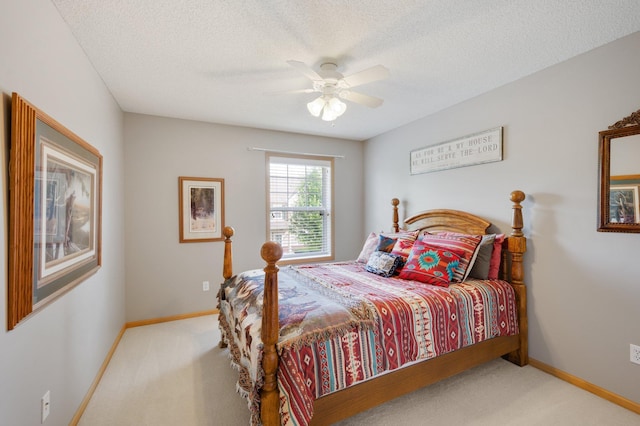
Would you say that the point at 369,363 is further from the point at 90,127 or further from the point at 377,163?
the point at 377,163

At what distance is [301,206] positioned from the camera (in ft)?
14.0

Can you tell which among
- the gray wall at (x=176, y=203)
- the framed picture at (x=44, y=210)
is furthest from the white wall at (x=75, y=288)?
the gray wall at (x=176, y=203)

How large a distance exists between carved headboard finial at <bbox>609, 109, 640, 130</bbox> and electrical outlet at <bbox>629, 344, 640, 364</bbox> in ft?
4.83

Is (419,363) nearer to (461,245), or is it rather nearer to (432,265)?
(432,265)

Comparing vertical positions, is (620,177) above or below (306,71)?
below

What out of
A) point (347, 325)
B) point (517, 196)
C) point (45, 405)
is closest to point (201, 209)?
point (45, 405)

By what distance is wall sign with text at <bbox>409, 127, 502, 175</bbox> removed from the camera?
8.98ft

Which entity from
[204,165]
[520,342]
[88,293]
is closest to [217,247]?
[204,165]

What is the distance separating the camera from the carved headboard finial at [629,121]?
6.11ft

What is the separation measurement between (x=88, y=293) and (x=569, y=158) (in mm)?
3769

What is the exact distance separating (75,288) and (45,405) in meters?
0.65

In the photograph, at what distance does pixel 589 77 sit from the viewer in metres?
2.11

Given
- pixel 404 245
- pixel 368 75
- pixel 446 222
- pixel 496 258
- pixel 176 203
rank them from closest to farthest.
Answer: pixel 368 75 < pixel 496 258 < pixel 404 245 < pixel 446 222 < pixel 176 203

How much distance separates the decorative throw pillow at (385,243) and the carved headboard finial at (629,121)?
1.89 meters
